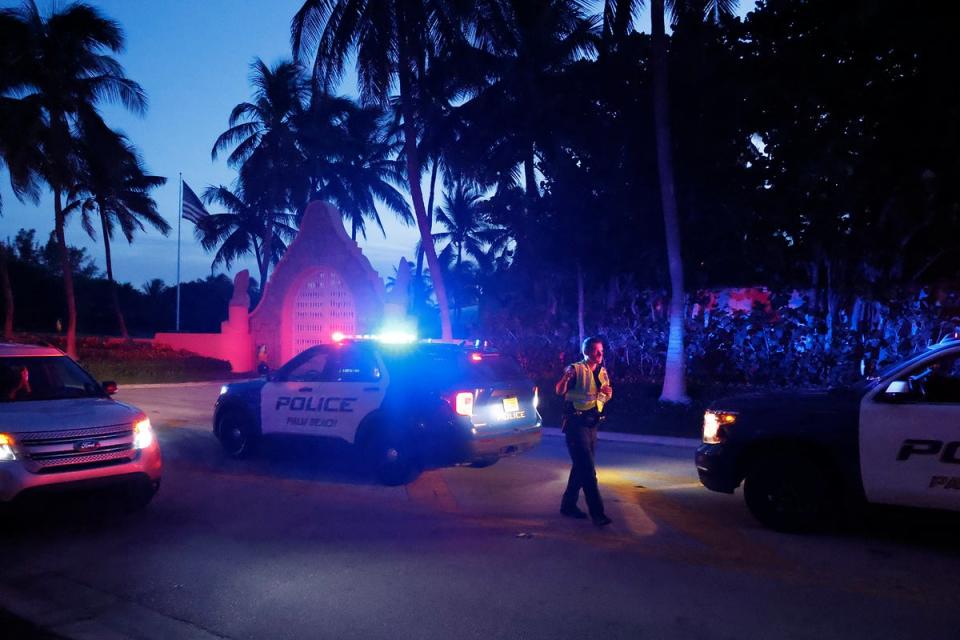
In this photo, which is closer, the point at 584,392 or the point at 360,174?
the point at 584,392

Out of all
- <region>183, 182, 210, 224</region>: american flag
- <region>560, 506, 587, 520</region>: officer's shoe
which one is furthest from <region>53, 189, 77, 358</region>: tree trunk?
<region>560, 506, 587, 520</region>: officer's shoe

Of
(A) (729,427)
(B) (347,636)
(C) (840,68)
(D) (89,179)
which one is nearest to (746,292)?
(C) (840,68)

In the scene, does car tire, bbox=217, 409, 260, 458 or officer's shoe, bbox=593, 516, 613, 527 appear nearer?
officer's shoe, bbox=593, 516, 613, 527

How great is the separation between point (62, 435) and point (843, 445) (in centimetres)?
669

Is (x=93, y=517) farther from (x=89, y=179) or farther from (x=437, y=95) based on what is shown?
(x=89, y=179)

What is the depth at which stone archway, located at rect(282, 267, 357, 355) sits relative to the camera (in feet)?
88.7

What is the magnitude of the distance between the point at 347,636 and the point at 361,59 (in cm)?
1872

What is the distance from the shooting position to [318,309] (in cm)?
2812

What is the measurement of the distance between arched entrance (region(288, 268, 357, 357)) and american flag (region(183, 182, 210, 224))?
1651 cm

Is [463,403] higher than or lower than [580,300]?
lower

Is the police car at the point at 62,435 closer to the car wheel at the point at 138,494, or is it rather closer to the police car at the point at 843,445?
the car wheel at the point at 138,494

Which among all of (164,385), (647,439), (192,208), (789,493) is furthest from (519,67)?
(192,208)

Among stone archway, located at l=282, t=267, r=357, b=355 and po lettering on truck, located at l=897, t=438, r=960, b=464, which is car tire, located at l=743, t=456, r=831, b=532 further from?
stone archway, located at l=282, t=267, r=357, b=355

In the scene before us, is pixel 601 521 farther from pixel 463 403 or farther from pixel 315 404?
pixel 315 404
